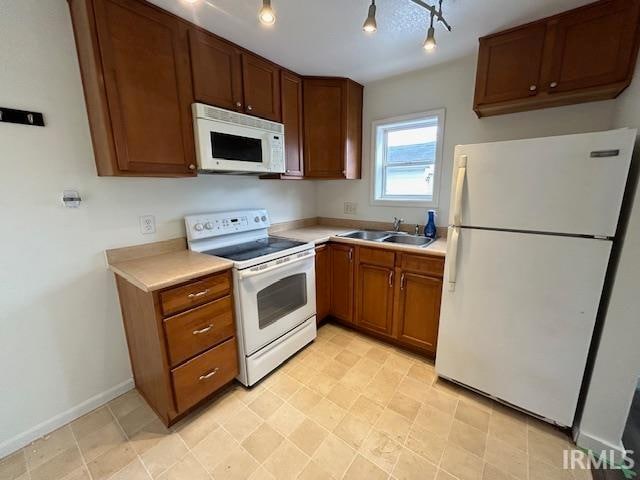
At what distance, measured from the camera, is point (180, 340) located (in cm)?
147

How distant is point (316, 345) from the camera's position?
2.34 m

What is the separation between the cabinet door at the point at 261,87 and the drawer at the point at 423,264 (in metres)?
1.54

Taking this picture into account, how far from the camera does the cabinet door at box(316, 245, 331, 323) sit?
2.40 metres

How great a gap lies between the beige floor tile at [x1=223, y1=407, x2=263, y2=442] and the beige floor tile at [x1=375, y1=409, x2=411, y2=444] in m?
0.73

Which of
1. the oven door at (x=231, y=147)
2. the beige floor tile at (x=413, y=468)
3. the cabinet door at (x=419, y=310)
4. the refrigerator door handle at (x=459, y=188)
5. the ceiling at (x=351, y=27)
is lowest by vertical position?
the beige floor tile at (x=413, y=468)

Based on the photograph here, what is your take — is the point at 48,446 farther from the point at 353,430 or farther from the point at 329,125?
the point at 329,125

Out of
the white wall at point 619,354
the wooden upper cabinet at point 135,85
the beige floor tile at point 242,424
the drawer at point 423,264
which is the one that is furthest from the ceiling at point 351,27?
the beige floor tile at point 242,424

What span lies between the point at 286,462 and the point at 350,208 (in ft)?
7.37

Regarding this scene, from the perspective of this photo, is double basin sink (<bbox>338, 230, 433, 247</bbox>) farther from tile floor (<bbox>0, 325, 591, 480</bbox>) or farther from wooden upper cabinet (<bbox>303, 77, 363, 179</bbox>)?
tile floor (<bbox>0, 325, 591, 480</bbox>)

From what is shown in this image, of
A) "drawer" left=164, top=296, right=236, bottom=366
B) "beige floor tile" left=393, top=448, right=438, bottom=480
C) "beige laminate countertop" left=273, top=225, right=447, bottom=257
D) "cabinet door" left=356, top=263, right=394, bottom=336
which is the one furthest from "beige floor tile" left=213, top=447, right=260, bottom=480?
"beige laminate countertop" left=273, top=225, right=447, bottom=257

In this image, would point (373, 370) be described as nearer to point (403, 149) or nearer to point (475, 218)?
point (475, 218)

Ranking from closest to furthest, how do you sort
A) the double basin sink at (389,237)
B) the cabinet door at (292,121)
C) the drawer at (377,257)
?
the drawer at (377,257) < the cabinet door at (292,121) < the double basin sink at (389,237)

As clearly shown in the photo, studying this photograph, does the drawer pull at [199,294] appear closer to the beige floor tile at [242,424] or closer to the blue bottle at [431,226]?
the beige floor tile at [242,424]

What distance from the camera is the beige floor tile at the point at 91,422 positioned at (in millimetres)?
1542
